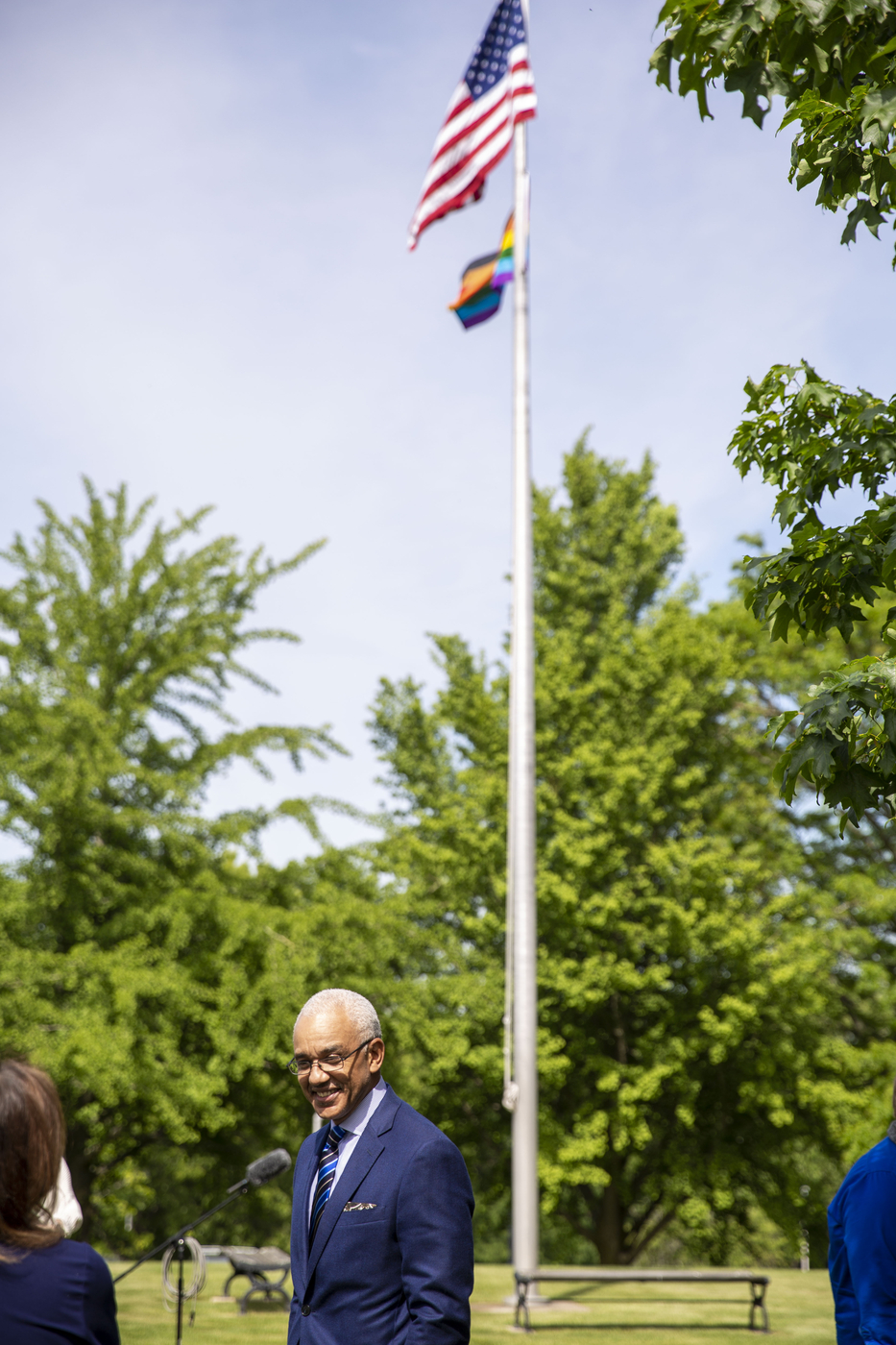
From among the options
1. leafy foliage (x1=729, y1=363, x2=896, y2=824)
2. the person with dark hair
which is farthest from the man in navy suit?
leafy foliage (x1=729, y1=363, x2=896, y2=824)

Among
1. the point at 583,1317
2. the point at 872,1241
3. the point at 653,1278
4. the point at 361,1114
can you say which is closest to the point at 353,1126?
the point at 361,1114

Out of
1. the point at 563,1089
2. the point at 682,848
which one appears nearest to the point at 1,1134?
the point at 682,848

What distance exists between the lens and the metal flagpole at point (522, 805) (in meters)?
11.9

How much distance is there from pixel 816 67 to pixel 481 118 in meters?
11.2

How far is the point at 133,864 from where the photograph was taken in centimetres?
1536

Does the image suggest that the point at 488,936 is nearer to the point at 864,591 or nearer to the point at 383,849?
the point at 383,849

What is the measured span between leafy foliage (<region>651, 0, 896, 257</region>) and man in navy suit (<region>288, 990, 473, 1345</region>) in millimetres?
3498

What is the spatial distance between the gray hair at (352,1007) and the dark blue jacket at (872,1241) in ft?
4.37

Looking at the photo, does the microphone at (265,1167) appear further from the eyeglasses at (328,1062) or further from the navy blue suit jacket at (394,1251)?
the eyeglasses at (328,1062)

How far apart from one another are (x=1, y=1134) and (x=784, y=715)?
384 centimetres

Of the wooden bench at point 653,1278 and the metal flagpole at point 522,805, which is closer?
the wooden bench at point 653,1278

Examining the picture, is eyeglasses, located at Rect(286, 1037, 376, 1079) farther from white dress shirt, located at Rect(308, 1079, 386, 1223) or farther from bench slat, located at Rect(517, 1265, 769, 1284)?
bench slat, located at Rect(517, 1265, 769, 1284)

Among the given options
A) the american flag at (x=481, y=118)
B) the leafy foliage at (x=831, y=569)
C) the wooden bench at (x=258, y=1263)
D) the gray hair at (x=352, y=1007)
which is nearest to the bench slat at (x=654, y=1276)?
the wooden bench at (x=258, y=1263)

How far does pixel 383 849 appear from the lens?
24109 mm
